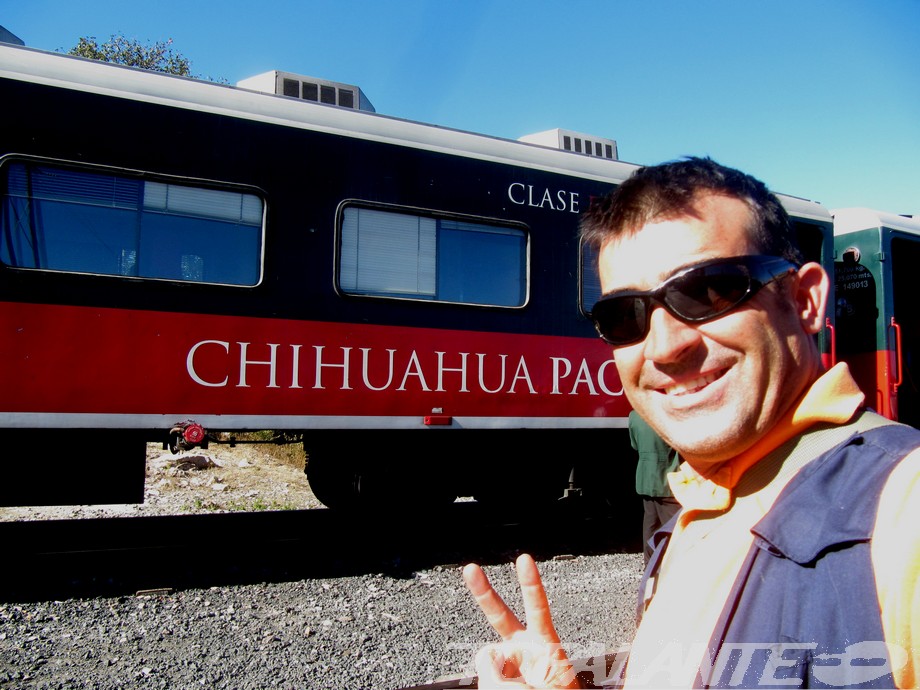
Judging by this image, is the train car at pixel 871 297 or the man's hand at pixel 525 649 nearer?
the man's hand at pixel 525 649

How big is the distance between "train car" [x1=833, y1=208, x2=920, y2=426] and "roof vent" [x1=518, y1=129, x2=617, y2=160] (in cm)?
300

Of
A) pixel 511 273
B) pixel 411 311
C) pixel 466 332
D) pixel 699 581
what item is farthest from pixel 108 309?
pixel 699 581

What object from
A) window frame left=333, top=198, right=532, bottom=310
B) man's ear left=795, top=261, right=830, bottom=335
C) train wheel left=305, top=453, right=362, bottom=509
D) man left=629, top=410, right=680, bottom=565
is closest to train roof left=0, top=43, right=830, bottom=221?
window frame left=333, top=198, right=532, bottom=310

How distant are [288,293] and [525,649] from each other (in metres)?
4.48

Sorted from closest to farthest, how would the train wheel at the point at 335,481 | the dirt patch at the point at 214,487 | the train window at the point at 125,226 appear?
the train window at the point at 125,226
the train wheel at the point at 335,481
the dirt patch at the point at 214,487

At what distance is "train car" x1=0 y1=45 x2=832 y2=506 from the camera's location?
4.91m

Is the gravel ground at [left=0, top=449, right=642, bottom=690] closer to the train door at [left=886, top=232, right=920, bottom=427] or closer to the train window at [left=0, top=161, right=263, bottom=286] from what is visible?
the train window at [left=0, top=161, right=263, bottom=286]

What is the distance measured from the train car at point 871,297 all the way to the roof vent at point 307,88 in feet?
18.6

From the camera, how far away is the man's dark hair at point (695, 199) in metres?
1.39

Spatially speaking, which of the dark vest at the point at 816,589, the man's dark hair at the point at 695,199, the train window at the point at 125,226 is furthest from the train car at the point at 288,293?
the dark vest at the point at 816,589

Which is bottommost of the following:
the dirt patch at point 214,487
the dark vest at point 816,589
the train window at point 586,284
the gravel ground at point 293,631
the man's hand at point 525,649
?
the gravel ground at point 293,631

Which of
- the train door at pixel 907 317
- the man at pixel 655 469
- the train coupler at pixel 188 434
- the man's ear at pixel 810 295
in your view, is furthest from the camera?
the train door at pixel 907 317

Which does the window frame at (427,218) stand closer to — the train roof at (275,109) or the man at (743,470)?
the train roof at (275,109)

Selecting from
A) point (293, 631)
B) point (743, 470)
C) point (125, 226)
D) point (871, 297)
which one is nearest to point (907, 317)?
point (871, 297)
